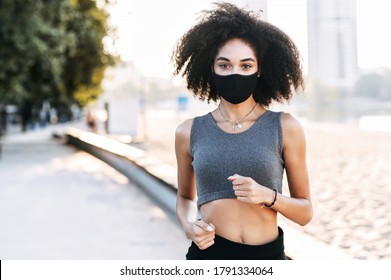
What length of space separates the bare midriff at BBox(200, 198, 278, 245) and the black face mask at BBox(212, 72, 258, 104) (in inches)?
12.8

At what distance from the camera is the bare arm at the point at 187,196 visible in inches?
70.3

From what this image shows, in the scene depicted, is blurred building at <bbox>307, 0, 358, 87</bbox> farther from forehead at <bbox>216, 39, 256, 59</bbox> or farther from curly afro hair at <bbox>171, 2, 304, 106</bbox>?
forehead at <bbox>216, 39, 256, 59</bbox>

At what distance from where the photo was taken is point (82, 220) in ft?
21.3

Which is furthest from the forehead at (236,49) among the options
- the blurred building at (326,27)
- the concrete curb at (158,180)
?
the concrete curb at (158,180)

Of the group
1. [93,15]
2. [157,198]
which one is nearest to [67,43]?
[93,15]

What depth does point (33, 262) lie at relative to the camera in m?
2.53

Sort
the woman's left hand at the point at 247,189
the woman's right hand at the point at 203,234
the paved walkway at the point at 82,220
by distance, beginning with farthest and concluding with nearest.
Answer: the paved walkway at the point at 82,220, the woman's right hand at the point at 203,234, the woman's left hand at the point at 247,189

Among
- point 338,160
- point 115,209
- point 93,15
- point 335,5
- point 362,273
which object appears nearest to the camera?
→ point 362,273

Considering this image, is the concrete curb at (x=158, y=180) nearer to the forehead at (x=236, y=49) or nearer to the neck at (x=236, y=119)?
the neck at (x=236, y=119)

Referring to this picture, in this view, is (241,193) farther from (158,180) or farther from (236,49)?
(158,180)

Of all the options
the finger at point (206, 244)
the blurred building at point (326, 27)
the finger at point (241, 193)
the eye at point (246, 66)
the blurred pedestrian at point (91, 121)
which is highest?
the blurred building at point (326, 27)

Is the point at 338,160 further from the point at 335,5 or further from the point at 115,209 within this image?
the point at 335,5

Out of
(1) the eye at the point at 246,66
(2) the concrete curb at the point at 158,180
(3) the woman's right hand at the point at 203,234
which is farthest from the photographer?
(2) the concrete curb at the point at 158,180

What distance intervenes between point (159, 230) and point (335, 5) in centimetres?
299
